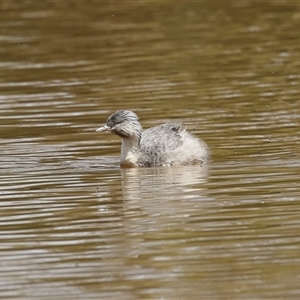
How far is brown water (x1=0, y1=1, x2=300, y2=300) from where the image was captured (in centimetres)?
745

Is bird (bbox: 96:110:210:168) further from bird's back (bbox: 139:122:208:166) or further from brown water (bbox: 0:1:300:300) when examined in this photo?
brown water (bbox: 0:1:300:300)

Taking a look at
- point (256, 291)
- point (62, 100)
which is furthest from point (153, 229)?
point (62, 100)

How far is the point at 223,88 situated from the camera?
15008 mm

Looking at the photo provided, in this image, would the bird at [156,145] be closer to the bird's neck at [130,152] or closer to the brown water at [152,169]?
the bird's neck at [130,152]

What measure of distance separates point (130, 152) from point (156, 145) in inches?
11.6

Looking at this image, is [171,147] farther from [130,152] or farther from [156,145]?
[130,152]

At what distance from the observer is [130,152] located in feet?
38.2

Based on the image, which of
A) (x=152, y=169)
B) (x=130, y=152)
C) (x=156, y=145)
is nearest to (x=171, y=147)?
(x=156, y=145)

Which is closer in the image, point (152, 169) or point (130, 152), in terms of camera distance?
point (152, 169)

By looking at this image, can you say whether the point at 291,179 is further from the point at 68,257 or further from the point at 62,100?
the point at 62,100

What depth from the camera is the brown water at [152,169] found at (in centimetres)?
745

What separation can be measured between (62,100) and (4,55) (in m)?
4.10

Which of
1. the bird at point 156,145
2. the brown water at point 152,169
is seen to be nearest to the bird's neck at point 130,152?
the bird at point 156,145

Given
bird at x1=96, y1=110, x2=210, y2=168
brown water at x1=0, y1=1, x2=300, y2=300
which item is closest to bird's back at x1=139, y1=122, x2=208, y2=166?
bird at x1=96, y1=110, x2=210, y2=168
